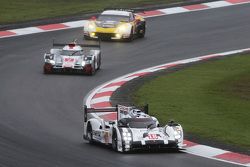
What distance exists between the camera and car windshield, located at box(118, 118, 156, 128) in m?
27.2

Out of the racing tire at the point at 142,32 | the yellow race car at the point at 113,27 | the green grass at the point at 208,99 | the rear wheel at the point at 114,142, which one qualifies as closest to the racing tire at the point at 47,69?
the green grass at the point at 208,99

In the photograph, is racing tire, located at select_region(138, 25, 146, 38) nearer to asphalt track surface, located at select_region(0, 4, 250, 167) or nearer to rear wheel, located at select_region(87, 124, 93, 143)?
asphalt track surface, located at select_region(0, 4, 250, 167)

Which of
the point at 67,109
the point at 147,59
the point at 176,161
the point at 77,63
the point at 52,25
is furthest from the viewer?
the point at 52,25

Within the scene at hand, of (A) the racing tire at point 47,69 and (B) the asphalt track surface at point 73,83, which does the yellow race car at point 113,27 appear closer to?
(B) the asphalt track surface at point 73,83

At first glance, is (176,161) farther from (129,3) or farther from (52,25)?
(129,3)

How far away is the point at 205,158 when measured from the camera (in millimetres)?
25688

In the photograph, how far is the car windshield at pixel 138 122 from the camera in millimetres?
27203

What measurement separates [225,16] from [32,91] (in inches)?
809

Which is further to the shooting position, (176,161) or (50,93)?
(50,93)

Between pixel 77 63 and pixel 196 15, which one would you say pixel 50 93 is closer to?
pixel 77 63

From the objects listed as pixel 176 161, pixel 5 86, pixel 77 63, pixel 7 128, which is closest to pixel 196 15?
pixel 77 63

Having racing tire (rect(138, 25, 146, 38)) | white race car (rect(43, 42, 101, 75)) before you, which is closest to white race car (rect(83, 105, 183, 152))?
white race car (rect(43, 42, 101, 75))

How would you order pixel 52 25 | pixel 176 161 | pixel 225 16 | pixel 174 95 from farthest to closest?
1. pixel 225 16
2. pixel 52 25
3. pixel 174 95
4. pixel 176 161

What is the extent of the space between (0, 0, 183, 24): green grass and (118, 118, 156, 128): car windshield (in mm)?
23788
